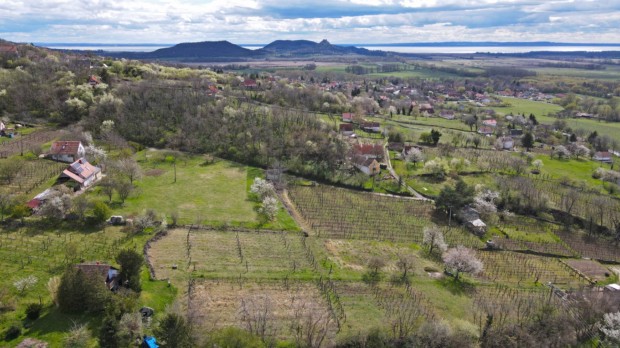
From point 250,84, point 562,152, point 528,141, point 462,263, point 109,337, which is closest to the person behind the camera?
point 109,337

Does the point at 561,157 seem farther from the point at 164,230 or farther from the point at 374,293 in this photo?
the point at 164,230

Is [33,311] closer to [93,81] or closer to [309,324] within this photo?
[309,324]

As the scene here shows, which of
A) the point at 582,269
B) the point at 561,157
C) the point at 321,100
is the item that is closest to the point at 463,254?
the point at 582,269

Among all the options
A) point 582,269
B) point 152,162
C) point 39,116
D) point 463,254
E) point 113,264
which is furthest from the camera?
point 39,116

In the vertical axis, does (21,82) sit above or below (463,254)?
above

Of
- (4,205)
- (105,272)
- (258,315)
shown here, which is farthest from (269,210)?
(4,205)

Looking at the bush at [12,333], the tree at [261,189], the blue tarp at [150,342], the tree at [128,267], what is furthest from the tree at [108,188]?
the blue tarp at [150,342]

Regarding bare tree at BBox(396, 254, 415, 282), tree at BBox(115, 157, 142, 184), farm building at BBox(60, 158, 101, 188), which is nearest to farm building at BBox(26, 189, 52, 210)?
farm building at BBox(60, 158, 101, 188)
